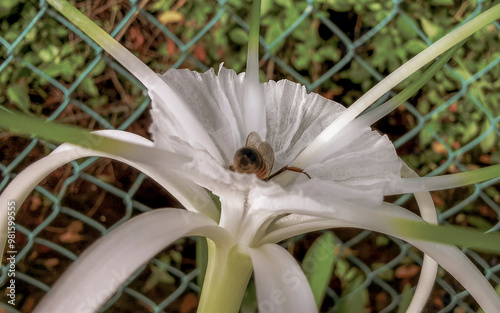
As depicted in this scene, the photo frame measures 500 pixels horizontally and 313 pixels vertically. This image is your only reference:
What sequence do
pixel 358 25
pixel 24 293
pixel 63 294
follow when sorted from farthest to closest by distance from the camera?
pixel 358 25 < pixel 24 293 < pixel 63 294

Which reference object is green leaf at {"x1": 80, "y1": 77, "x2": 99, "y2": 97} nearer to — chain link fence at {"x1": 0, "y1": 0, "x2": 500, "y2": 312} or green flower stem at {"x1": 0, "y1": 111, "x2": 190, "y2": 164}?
chain link fence at {"x1": 0, "y1": 0, "x2": 500, "y2": 312}

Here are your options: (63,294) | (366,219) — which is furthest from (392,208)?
(63,294)

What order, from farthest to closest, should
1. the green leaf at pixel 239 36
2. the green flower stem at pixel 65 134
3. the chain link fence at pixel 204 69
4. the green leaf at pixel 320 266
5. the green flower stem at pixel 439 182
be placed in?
the green leaf at pixel 239 36, the chain link fence at pixel 204 69, the green leaf at pixel 320 266, the green flower stem at pixel 439 182, the green flower stem at pixel 65 134

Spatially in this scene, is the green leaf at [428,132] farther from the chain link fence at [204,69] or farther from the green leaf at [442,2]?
the green leaf at [442,2]

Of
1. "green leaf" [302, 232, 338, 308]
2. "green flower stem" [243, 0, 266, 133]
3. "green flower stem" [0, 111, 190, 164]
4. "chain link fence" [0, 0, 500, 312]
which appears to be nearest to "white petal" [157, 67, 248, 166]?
"green flower stem" [243, 0, 266, 133]

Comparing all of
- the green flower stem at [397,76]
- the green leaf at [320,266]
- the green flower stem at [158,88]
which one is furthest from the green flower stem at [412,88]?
the green leaf at [320,266]

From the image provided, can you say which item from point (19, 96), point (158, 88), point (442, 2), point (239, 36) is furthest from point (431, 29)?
point (158, 88)

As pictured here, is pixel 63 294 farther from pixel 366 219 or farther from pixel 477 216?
pixel 477 216
